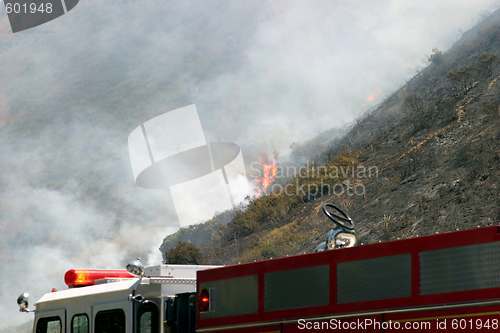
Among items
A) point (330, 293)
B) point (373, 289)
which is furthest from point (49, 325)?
point (373, 289)

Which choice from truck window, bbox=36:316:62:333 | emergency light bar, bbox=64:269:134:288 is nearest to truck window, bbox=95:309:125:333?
truck window, bbox=36:316:62:333

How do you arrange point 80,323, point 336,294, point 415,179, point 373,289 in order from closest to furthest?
point 373,289, point 336,294, point 80,323, point 415,179

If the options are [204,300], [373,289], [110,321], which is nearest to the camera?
[373,289]

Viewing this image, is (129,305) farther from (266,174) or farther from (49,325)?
A: (266,174)

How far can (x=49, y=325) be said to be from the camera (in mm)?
8852

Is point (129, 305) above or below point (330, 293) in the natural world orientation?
below

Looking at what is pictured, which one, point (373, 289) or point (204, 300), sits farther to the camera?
point (204, 300)

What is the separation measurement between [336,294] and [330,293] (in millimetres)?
78

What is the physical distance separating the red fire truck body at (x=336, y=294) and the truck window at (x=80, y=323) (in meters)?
0.04

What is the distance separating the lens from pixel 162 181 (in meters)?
96.0

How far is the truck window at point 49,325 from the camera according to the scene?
8.73 metres

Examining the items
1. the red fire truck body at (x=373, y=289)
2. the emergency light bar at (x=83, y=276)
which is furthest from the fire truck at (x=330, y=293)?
the emergency light bar at (x=83, y=276)

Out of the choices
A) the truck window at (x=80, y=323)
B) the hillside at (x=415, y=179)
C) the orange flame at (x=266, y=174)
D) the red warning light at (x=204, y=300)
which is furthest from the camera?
the orange flame at (x=266, y=174)

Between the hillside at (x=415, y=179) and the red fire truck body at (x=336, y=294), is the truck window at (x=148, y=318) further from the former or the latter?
the hillside at (x=415, y=179)
